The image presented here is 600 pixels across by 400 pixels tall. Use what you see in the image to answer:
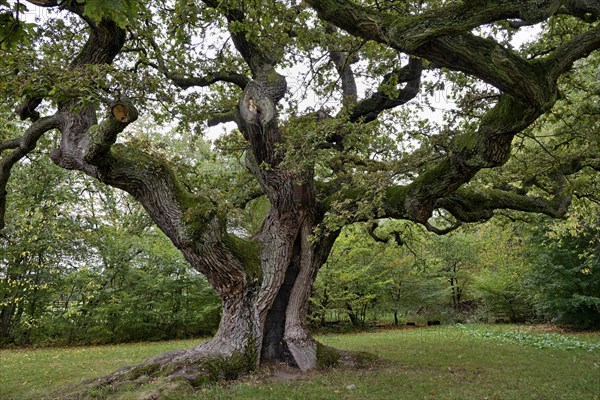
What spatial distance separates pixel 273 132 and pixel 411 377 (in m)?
5.20

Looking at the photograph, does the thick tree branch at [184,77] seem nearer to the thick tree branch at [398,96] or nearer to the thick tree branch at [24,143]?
the thick tree branch at [24,143]

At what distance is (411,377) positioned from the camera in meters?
7.59

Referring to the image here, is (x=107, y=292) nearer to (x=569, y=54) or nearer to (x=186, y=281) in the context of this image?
(x=186, y=281)

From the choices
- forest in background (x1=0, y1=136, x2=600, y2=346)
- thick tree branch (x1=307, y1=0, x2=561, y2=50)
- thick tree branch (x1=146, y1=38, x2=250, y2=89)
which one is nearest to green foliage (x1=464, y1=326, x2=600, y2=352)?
forest in background (x1=0, y1=136, x2=600, y2=346)

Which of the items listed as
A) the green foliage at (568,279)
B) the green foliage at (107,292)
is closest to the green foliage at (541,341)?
the green foliage at (568,279)

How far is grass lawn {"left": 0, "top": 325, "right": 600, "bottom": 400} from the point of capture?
629cm

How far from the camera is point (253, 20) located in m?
6.68

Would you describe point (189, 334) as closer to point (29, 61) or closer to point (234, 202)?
point (234, 202)

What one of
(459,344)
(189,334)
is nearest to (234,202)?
(459,344)

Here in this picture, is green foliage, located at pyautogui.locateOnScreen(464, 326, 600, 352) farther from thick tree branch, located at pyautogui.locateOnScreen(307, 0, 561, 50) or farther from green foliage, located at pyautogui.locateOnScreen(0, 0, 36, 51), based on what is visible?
green foliage, located at pyautogui.locateOnScreen(0, 0, 36, 51)

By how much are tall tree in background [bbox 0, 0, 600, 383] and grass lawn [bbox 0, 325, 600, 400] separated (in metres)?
0.95

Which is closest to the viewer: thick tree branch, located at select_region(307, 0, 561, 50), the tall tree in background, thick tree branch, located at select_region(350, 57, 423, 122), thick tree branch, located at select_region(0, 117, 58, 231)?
thick tree branch, located at select_region(307, 0, 561, 50)

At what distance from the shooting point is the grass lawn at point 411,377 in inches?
248

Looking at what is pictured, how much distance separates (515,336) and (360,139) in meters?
10.5
